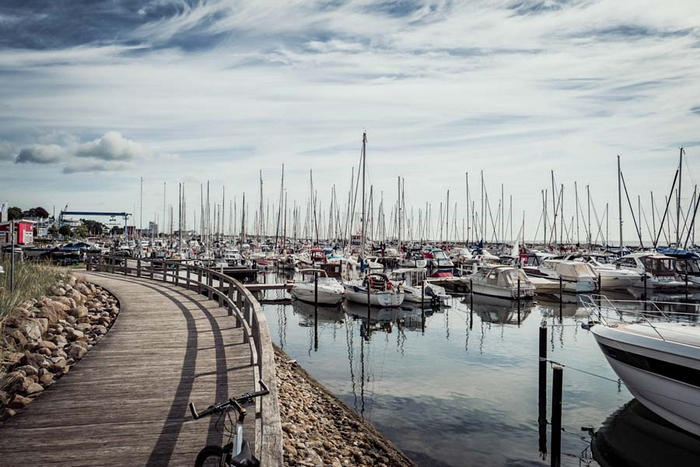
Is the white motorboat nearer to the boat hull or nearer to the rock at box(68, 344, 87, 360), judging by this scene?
the boat hull

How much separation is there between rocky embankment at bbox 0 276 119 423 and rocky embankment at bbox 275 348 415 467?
494 cm

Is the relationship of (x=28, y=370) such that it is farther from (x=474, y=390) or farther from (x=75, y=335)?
(x=474, y=390)

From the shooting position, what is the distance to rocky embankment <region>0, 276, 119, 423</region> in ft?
29.7

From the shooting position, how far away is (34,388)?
9.13 metres

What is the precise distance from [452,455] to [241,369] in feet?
20.4

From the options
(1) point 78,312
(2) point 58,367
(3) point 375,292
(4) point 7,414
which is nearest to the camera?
(4) point 7,414

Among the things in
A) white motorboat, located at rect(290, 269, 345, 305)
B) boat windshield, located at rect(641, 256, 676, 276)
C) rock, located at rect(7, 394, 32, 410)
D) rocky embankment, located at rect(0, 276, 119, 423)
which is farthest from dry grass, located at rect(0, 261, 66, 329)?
boat windshield, located at rect(641, 256, 676, 276)

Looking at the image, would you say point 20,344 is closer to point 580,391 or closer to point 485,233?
point 580,391

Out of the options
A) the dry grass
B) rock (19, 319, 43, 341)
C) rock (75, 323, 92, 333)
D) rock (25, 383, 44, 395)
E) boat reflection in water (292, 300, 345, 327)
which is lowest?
boat reflection in water (292, 300, 345, 327)

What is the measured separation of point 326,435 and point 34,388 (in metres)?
6.51

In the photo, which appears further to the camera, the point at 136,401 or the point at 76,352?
the point at 76,352

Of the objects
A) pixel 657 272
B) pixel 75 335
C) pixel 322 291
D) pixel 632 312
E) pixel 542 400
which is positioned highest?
pixel 632 312

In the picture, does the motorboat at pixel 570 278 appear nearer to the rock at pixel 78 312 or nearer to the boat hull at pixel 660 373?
the boat hull at pixel 660 373

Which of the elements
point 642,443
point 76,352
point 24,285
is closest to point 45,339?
point 76,352
